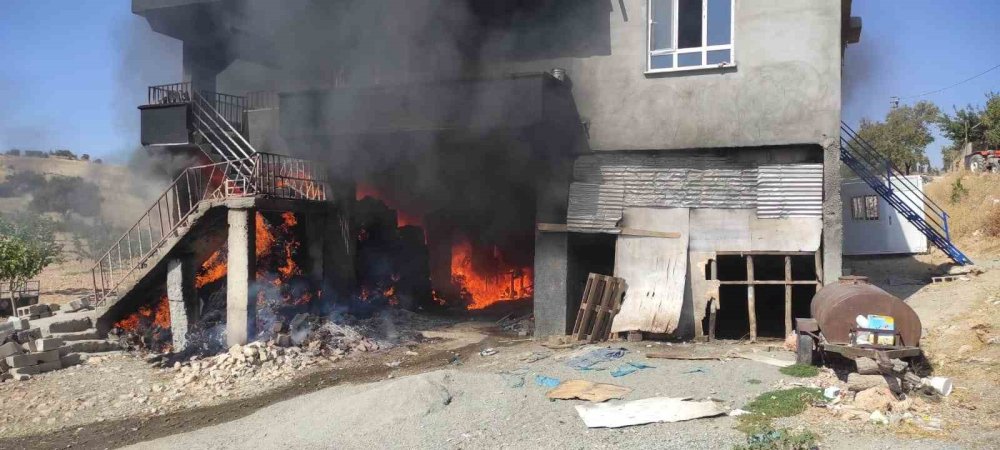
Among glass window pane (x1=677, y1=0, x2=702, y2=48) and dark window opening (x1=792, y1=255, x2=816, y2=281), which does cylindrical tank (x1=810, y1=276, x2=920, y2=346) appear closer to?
dark window opening (x1=792, y1=255, x2=816, y2=281)

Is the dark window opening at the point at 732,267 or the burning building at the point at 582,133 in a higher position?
the burning building at the point at 582,133

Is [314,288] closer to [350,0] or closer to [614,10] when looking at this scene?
[350,0]

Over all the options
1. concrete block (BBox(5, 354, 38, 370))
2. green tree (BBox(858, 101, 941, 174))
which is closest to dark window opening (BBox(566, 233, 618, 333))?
concrete block (BBox(5, 354, 38, 370))

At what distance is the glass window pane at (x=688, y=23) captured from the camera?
11.6 m

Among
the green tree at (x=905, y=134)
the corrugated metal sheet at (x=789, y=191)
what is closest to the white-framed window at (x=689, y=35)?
the corrugated metal sheet at (x=789, y=191)

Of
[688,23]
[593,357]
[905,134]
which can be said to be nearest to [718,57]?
[688,23]

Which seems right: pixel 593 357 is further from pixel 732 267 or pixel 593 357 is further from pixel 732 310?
pixel 732 310

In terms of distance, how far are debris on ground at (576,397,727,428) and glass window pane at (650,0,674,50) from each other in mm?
6729

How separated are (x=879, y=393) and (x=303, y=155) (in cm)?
1158

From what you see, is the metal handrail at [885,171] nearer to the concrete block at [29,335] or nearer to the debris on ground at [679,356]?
the debris on ground at [679,356]

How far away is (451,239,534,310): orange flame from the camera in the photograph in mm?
18766

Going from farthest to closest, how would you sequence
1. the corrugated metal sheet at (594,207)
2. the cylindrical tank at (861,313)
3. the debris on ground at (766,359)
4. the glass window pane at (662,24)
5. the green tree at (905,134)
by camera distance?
the green tree at (905,134)
the corrugated metal sheet at (594,207)
the glass window pane at (662,24)
the debris on ground at (766,359)
the cylindrical tank at (861,313)

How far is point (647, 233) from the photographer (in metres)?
11.7

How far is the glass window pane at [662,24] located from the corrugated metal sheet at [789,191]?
2719mm
